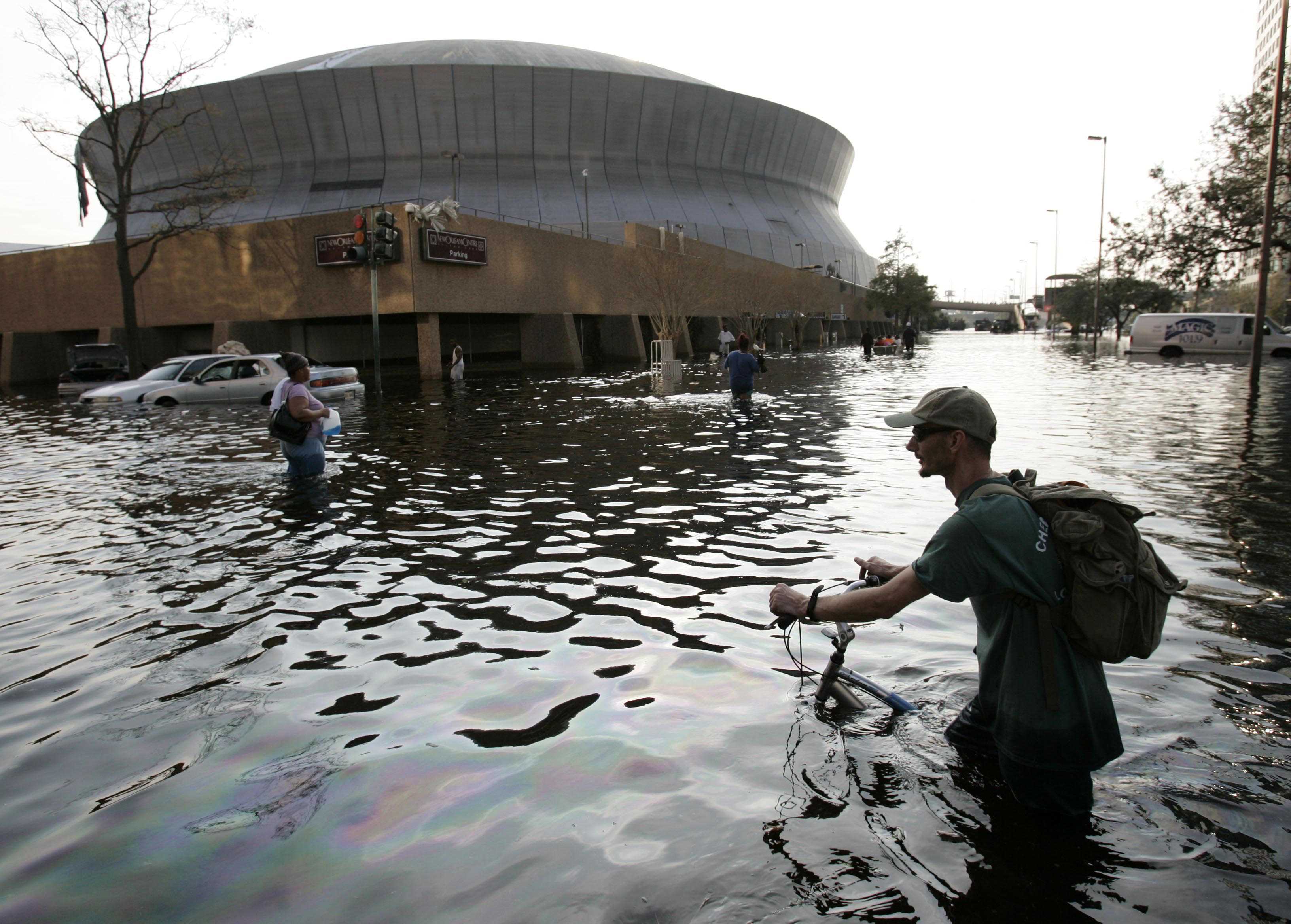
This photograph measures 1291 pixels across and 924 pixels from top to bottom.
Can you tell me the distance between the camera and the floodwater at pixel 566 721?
9.46 ft

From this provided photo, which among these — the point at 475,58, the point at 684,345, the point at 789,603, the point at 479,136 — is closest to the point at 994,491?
the point at 789,603

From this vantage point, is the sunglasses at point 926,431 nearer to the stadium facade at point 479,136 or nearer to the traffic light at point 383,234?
the traffic light at point 383,234

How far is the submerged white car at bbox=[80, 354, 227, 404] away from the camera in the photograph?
21.8 m

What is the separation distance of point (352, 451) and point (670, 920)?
11293mm

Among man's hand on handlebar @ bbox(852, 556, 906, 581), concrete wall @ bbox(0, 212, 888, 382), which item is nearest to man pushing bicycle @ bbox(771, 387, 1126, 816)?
man's hand on handlebar @ bbox(852, 556, 906, 581)

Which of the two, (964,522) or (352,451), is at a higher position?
(964,522)

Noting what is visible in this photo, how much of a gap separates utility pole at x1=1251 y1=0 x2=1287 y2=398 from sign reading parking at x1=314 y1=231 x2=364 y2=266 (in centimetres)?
2660

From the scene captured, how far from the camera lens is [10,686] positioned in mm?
→ 4680

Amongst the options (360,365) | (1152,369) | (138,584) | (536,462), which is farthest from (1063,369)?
(138,584)

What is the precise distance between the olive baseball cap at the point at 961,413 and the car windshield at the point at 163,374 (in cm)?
2328

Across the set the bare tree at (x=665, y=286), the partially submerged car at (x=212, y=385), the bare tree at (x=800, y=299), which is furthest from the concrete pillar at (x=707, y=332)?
the partially submerged car at (x=212, y=385)

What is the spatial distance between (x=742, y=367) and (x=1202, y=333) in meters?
32.4

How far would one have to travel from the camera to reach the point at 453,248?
3069cm

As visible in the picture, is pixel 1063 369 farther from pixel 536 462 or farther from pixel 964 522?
pixel 964 522
